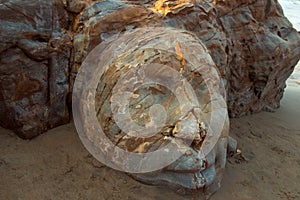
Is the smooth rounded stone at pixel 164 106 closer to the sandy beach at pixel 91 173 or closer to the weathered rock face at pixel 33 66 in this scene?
the sandy beach at pixel 91 173

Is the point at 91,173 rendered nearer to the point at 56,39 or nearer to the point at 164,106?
the point at 164,106

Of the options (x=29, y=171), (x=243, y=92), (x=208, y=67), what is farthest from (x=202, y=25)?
(x=29, y=171)

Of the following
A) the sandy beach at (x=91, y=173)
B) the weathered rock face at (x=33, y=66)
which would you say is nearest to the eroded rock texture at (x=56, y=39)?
the weathered rock face at (x=33, y=66)

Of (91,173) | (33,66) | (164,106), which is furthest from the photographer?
(33,66)

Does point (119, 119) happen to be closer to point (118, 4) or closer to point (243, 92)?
point (118, 4)

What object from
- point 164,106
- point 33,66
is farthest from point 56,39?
point 164,106
